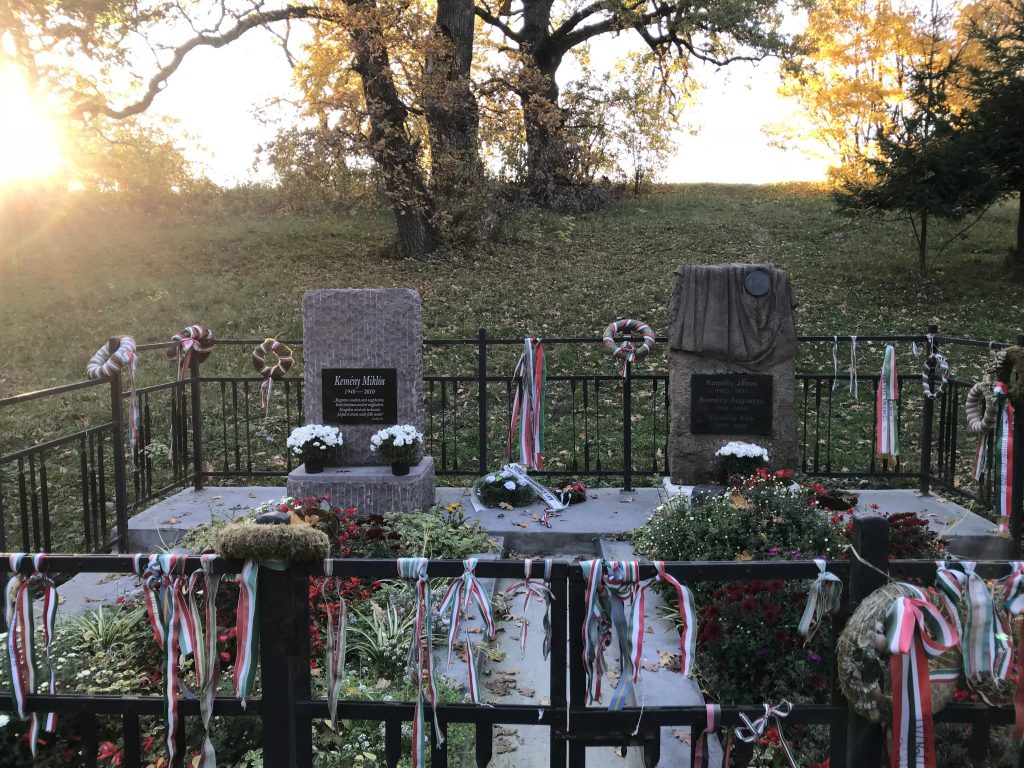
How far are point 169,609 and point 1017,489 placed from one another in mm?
5860

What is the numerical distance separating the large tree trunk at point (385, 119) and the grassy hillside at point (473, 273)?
5.34 ft

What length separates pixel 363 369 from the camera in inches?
282

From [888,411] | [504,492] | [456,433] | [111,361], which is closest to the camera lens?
[111,361]

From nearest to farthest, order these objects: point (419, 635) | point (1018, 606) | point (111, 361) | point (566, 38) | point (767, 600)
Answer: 1. point (1018, 606)
2. point (419, 635)
3. point (767, 600)
4. point (111, 361)
5. point (566, 38)

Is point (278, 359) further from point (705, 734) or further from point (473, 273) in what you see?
point (473, 273)

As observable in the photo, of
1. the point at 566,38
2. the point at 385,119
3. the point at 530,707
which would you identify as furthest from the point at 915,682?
the point at 566,38

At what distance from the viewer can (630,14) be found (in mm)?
21594

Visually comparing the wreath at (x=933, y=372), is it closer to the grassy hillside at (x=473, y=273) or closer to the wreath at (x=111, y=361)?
the grassy hillside at (x=473, y=273)

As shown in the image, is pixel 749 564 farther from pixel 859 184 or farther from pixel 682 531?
pixel 859 184

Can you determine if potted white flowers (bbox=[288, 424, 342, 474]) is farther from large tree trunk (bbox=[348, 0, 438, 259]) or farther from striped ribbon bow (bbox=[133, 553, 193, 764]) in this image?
large tree trunk (bbox=[348, 0, 438, 259])

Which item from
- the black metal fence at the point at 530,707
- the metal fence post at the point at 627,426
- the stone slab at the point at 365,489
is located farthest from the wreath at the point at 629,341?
the black metal fence at the point at 530,707

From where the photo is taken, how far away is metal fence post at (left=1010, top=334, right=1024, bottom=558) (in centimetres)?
570

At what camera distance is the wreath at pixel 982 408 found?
5.56m

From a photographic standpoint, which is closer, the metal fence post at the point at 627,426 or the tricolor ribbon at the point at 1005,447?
the tricolor ribbon at the point at 1005,447
